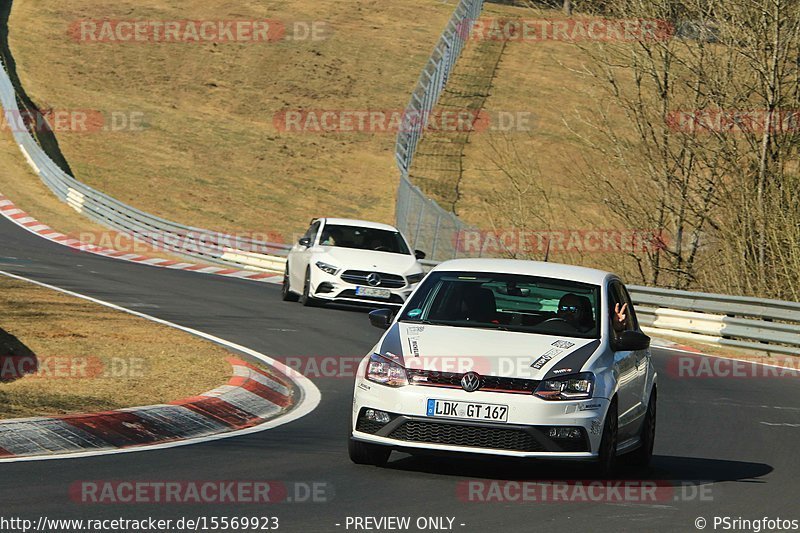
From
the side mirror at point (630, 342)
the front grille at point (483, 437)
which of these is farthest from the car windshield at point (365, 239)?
the front grille at point (483, 437)

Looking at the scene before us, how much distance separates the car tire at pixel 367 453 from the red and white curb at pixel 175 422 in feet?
4.73

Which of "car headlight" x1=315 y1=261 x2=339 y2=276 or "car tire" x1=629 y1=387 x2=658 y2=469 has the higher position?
"car tire" x1=629 y1=387 x2=658 y2=469

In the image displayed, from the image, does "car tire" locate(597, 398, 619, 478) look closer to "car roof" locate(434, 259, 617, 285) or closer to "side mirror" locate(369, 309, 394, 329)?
"car roof" locate(434, 259, 617, 285)

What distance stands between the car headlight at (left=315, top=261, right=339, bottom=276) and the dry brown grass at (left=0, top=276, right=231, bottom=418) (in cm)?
430

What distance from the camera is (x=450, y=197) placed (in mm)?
51812

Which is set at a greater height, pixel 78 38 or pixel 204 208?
pixel 78 38

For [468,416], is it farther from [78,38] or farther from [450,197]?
[78,38]

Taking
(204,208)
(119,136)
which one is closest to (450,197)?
(204,208)

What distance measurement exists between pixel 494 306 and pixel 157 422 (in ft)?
9.06

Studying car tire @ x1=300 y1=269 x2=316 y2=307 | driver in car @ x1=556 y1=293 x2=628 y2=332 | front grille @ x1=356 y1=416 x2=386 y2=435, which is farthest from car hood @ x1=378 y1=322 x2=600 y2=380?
car tire @ x1=300 y1=269 x2=316 y2=307

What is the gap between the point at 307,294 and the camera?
2383 centimetres

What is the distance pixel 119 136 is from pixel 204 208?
1103 cm

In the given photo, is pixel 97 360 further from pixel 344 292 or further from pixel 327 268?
pixel 327 268

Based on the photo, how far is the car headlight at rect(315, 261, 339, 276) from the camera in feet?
76.8
